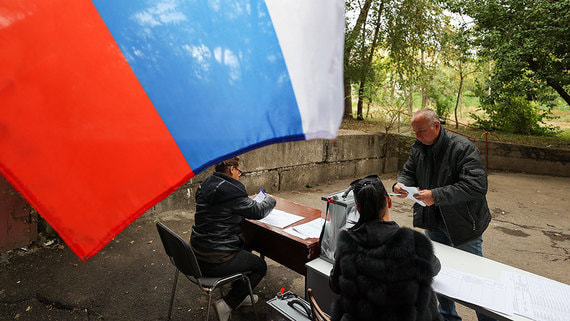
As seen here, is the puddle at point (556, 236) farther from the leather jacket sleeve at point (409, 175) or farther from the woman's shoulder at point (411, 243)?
the woman's shoulder at point (411, 243)

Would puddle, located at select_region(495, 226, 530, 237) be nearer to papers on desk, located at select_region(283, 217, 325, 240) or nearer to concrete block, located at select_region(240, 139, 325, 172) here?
concrete block, located at select_region(240, 139, 325, 172)

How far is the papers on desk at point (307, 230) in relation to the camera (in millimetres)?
2947

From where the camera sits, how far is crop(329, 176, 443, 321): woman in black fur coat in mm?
1690

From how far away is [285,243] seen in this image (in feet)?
9.93

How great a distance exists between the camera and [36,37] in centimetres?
76

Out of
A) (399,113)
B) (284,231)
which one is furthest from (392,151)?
(284,231)

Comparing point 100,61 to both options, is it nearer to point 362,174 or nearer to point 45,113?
point 45,113

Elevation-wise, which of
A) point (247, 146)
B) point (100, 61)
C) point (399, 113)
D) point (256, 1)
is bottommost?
point (399, 113)

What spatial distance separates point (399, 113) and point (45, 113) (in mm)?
9255

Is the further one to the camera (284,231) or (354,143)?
(354,143)

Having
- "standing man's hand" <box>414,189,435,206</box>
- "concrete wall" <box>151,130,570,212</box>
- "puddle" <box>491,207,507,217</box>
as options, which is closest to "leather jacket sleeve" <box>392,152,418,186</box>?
"standing man's hand" <box>414,189,435,206</box>

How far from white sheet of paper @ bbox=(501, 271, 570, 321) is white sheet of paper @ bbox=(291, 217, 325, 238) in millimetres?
1350

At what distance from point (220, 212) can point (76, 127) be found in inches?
84.7

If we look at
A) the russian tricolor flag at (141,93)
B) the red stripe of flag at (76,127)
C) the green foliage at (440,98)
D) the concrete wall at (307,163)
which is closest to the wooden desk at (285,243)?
the russian tricolor flag at (141,93)
